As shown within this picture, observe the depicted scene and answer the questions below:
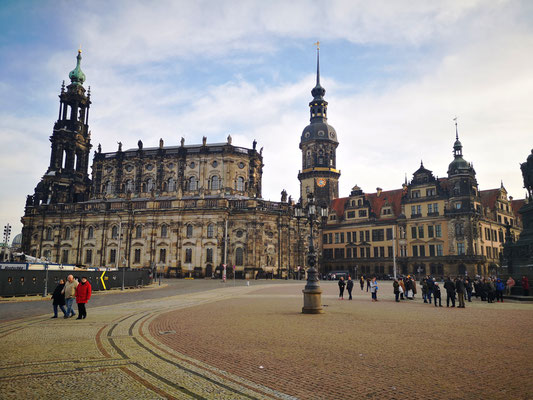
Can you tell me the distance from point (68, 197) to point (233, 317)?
6908 centimetres

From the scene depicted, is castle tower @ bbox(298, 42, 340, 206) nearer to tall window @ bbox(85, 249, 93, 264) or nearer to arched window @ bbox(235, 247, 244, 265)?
arched window @ bbox(235, 247, 244, 265)

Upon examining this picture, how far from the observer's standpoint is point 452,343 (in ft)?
33.3

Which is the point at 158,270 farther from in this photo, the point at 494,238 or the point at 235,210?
the point at 494,238

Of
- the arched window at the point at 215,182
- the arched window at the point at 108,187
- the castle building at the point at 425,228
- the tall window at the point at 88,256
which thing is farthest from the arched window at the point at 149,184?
the castle building at the point at 425,228

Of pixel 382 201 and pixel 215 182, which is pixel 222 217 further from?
pixel 382 201

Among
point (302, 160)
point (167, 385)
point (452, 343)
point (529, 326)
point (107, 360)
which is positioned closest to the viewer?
point (167, 385)

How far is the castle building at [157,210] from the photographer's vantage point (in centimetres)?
6019

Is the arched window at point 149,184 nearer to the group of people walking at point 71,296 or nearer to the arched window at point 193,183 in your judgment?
the arched window at point 193,183

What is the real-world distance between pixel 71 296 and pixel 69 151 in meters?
68.9

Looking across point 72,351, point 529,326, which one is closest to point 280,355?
point 72,351

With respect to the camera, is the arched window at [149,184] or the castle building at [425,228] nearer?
the castle building at [425,228]

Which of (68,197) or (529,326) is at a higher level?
(68,197)

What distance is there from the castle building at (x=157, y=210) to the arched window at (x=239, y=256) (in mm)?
150

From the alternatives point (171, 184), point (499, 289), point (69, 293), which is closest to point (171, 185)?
point (171, 184)
